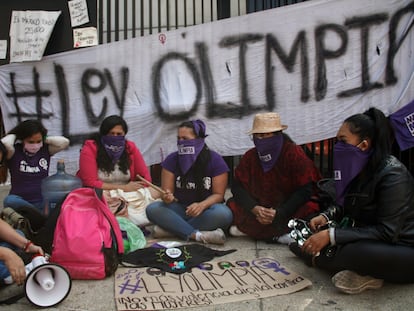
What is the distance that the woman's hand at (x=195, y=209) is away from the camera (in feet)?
11.6

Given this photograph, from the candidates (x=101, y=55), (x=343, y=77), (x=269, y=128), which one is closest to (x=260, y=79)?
(x=343, y=77)

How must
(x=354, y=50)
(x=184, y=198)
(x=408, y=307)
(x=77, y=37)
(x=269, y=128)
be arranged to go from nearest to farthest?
(x=408, y=307) → (x=269, y=128) → (x=184, y=198) → (x=354, y=50) → (x=77, y=37)

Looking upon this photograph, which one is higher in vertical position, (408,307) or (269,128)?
(269,128)

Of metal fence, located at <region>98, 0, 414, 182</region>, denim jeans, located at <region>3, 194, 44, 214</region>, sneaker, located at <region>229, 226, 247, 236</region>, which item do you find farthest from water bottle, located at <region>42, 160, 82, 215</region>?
metal fence, located at <region>98, 0, 414, 182</region>

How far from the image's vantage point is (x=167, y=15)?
5578 mm

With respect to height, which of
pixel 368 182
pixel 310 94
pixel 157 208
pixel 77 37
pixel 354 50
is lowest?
pixel 157 208

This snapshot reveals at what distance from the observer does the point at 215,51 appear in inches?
190

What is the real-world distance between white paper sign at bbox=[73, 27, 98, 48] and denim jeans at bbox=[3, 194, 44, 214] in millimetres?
2654

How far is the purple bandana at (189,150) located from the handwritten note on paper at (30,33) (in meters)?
2.61

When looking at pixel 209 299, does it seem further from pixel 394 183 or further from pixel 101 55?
pixel 101 55

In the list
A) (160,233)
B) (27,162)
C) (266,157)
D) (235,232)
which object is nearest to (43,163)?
(27,162)

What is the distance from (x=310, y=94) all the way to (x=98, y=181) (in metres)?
2.22

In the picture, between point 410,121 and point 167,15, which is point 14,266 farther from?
point 167,15

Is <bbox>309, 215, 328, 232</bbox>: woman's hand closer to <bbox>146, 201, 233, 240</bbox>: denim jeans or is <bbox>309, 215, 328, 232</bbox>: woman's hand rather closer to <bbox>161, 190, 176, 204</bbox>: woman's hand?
<bbox>146, 201, 233, 240</bbox>: denim jeans
